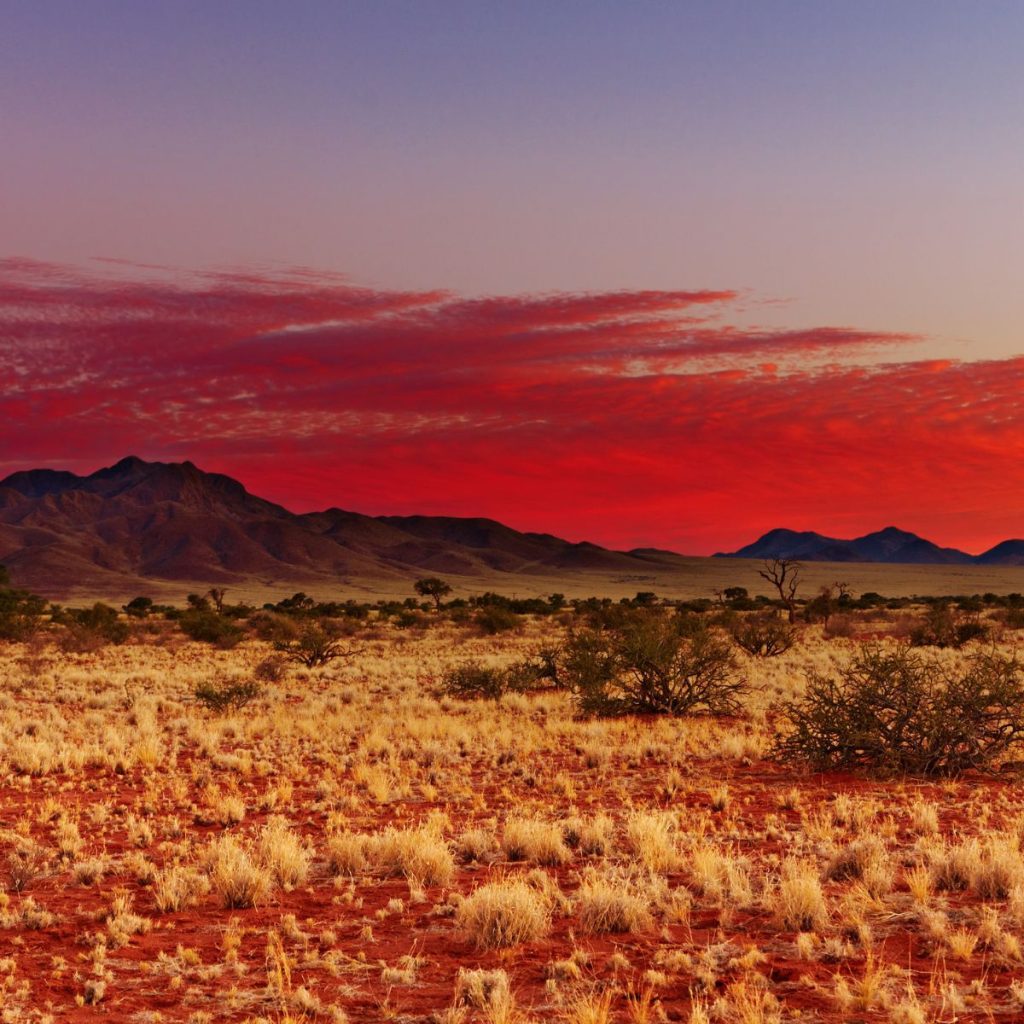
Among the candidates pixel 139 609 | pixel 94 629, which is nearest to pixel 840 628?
pixel 94 629

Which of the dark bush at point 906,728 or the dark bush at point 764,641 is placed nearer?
the dark bush at point 906,728

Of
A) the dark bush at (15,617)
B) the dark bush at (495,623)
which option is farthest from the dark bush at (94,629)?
the dark bush at (495,623)

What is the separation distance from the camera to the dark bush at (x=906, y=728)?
16359 millimetres

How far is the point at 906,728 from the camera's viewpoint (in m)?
16.9

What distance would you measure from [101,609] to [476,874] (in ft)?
175

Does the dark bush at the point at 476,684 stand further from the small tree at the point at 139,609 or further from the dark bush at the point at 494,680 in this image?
the small tree at the point at 139,609

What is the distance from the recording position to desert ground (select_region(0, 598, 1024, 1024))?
23.9 ft

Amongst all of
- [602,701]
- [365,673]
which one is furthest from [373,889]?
[365,673]

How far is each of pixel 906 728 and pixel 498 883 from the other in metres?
9.88

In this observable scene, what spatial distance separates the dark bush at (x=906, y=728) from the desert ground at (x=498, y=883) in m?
0.38

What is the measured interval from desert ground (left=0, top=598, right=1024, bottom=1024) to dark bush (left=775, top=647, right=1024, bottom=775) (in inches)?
14.8

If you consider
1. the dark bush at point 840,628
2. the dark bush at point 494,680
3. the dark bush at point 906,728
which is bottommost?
the dark bush at point 840,628

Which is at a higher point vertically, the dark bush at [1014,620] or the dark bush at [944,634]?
the dark bush at [944,634]

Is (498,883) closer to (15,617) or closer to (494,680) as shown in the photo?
(494,680)
